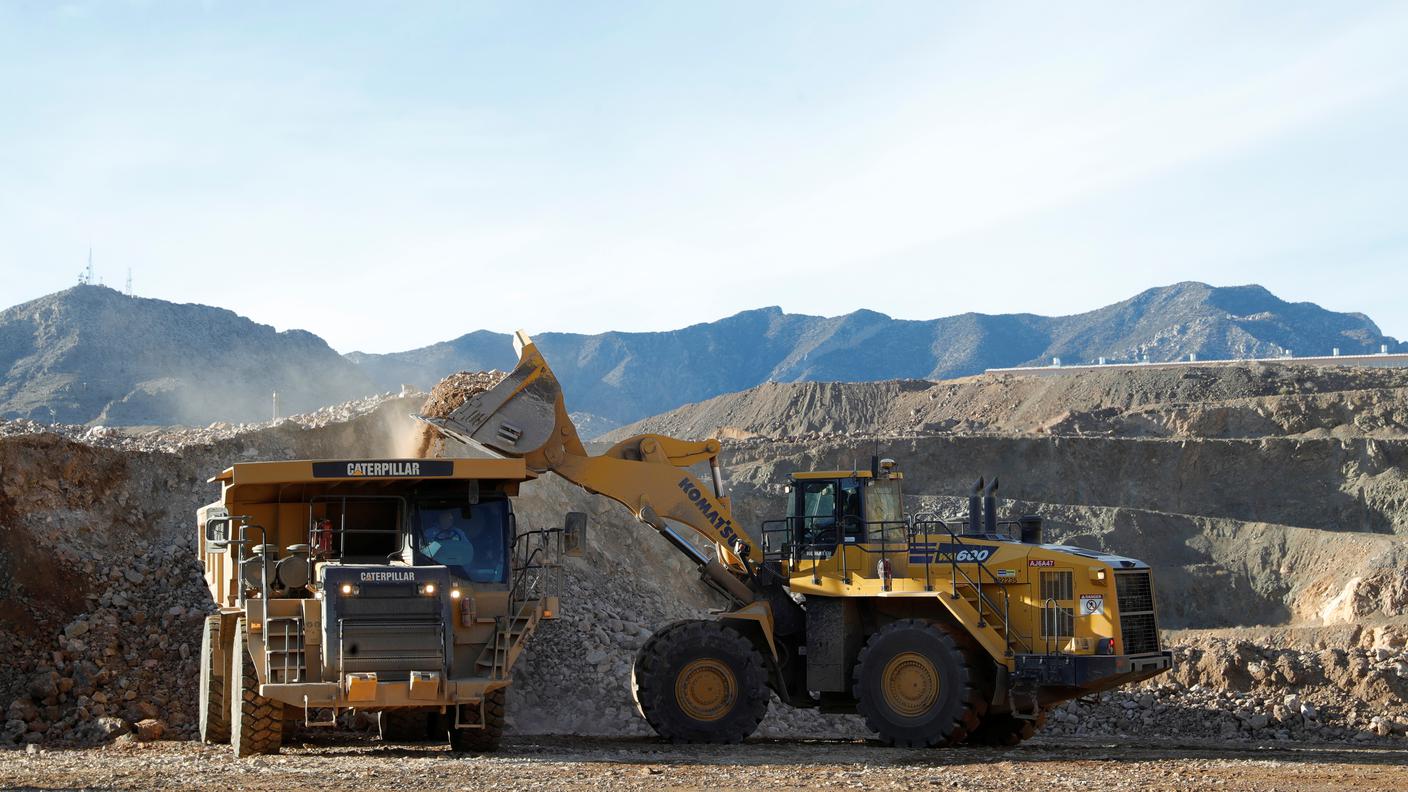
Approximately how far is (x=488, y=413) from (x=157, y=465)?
9.17 meters

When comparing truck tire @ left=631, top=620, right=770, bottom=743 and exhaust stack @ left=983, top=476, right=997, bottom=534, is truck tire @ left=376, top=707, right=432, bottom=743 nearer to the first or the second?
truck tire @ left=631, top=620, right=770, bottom=743

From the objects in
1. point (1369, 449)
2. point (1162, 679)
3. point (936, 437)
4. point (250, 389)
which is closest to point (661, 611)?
point (1162, 679)

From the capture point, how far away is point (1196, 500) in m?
46.8

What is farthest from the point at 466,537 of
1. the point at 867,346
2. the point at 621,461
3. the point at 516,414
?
the point at 867,346

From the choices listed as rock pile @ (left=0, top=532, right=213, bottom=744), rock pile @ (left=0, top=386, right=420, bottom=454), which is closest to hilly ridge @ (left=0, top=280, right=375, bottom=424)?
rock pile @ (left=0, top=386, right=420, bottom=454)

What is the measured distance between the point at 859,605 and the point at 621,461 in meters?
3.09

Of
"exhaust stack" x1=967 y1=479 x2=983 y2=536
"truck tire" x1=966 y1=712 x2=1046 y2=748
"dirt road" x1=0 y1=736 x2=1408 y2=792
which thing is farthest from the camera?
"exhaust stack" x1=967 y1=479 x2=983 y2=536

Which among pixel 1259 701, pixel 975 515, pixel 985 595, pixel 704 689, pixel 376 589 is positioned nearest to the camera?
pixel 376 589

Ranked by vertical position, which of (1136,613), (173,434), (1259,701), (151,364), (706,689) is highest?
(151,364)

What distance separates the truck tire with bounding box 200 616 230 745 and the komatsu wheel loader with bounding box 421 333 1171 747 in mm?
3181

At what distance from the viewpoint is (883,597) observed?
52.3ft

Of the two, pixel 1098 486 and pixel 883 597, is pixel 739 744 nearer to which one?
pixel 883 597

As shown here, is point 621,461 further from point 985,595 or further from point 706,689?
point 985,595

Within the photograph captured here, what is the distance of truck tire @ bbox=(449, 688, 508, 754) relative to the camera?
1395cm
